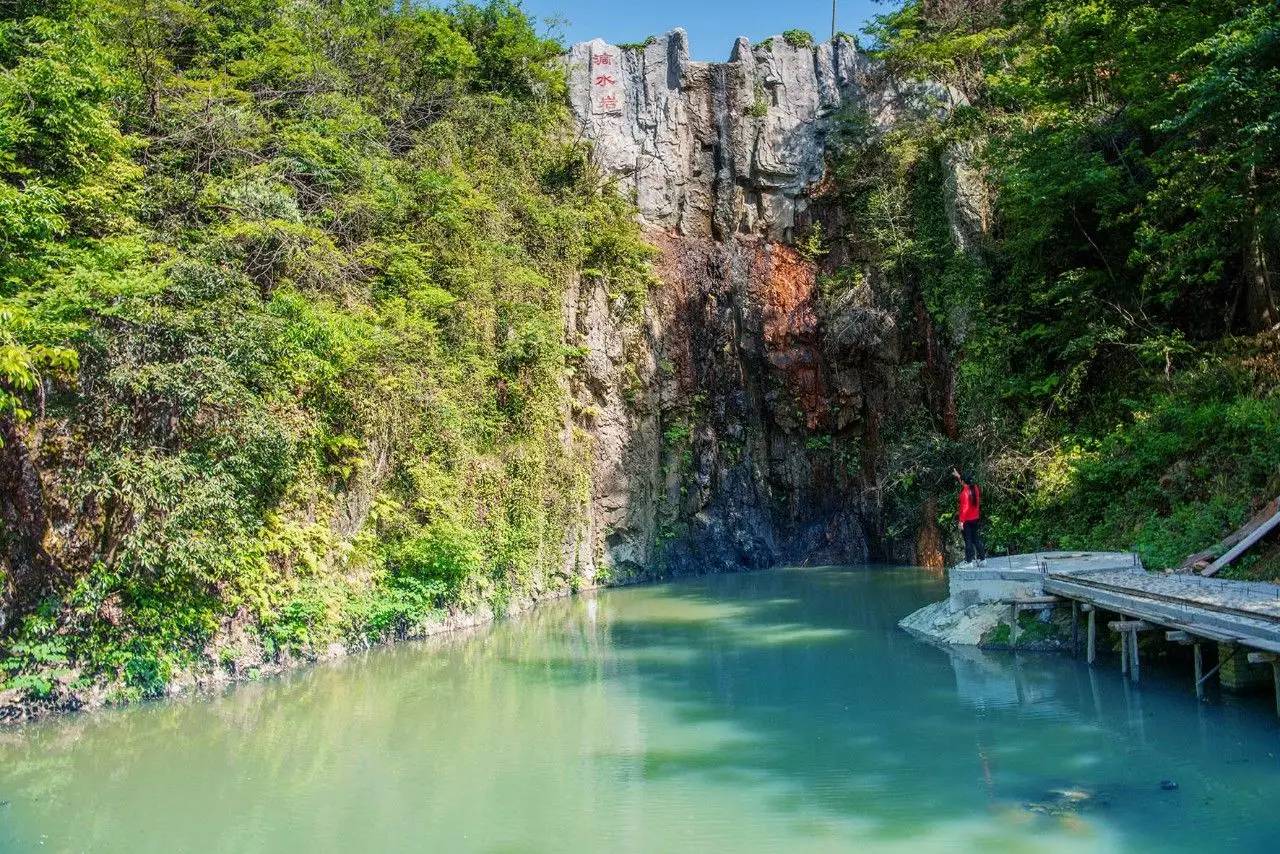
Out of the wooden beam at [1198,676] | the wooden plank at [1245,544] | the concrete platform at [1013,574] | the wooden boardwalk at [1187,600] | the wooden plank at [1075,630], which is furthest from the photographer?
the concrete platform at [1013,574]

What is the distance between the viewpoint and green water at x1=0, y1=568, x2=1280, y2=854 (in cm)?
596

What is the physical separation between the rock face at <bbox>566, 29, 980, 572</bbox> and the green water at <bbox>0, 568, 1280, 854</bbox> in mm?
10158

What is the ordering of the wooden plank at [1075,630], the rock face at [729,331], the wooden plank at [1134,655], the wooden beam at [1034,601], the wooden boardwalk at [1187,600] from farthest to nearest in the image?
the rock face at [729,331], the wooden beam at [1034,601], the wooden plank at [1075,630], the wooden plank at [1134,655], the wooden boardwalk at [1187,600]

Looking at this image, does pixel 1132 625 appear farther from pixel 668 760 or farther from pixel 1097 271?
pixel 1097 271

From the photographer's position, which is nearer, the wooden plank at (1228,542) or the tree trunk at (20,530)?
the tree trunk at (20,530)

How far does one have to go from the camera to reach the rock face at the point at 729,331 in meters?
21.7

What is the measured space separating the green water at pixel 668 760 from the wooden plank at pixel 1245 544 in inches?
59.8

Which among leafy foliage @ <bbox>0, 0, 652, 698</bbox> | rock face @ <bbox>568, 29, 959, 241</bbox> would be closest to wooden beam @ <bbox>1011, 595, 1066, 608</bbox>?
leafy foliage @ <bbox>0, 0, 652, 698</bbox>

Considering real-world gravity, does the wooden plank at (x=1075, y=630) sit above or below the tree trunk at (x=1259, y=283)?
below

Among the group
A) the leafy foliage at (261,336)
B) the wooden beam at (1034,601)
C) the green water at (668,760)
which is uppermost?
the leafy foliage at (261,336)

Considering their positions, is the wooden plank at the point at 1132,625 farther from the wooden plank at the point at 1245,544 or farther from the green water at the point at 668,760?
the wooden plank at the point at 1245,544

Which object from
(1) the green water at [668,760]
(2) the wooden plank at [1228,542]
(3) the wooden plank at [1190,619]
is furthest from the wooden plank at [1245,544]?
(1) the green water at [668,760]

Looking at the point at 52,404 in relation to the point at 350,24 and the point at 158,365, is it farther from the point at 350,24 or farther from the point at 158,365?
the point at 350,24

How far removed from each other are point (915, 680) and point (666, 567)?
12.1 metres
